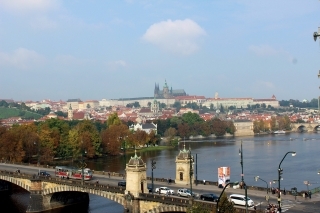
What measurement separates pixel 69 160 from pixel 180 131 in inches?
2278

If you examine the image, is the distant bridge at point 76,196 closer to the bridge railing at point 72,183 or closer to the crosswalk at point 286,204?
the bridge railing at point 72,183

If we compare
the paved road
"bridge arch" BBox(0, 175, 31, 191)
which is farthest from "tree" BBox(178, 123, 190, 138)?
the paved road

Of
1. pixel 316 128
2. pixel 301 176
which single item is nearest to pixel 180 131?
pixel 316 128

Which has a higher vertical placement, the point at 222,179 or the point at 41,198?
the point at 222,179

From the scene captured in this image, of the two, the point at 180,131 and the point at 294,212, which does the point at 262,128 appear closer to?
the point at 180,131

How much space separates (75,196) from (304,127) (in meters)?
130

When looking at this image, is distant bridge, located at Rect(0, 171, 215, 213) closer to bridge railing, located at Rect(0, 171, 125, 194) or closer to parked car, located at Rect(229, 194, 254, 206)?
bridge railing, located at Rect(0, 171, 125, 194)

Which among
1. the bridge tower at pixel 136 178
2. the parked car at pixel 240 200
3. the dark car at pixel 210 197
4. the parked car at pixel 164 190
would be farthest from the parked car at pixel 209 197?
the bridge tower at pixel 136 178

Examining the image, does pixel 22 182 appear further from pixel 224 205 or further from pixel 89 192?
pixel 224 205

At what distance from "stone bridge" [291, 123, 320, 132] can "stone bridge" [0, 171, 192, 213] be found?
414 ft

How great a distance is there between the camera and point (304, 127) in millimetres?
159625

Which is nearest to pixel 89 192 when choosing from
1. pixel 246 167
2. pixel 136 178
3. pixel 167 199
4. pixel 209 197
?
pixel 136 178

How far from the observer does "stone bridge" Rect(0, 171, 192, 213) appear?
29586 mm

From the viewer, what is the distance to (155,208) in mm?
30250
